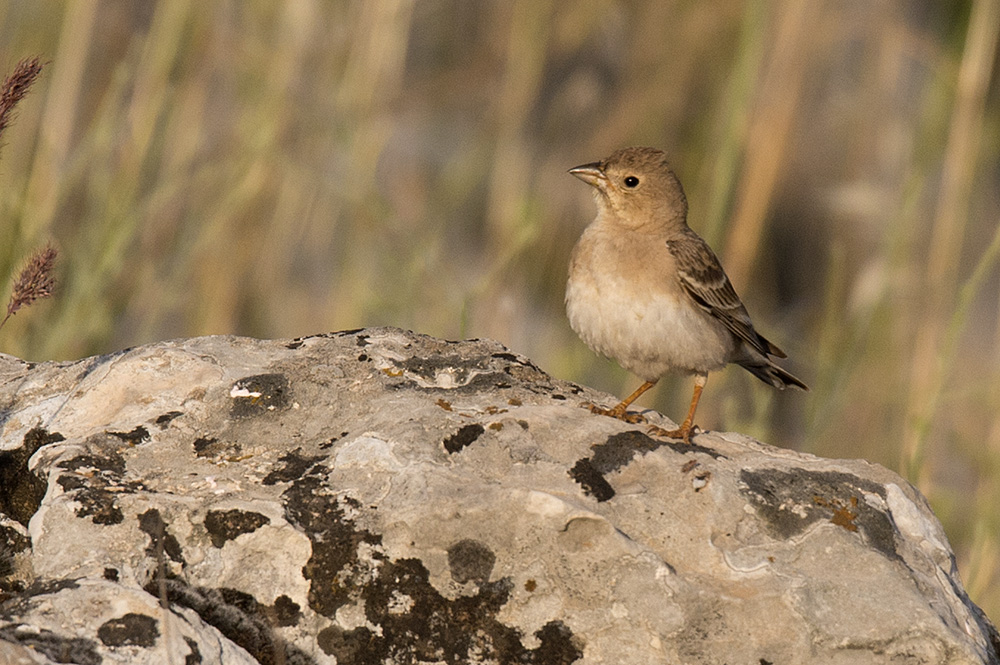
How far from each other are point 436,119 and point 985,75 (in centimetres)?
402

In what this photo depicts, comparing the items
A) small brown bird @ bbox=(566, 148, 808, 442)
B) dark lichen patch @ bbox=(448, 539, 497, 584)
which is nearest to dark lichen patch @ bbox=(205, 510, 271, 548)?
dark lichen patch @ bbox=(448, 539, 497, 584)

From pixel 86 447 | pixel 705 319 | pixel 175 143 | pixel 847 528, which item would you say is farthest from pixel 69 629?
pixel 175 143

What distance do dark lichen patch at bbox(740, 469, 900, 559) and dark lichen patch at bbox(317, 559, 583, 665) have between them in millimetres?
576

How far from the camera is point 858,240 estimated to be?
8.63 m

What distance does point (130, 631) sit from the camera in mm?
2078

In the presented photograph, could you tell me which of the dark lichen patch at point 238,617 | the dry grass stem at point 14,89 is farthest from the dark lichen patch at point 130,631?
the dry grass stem at point 14,89

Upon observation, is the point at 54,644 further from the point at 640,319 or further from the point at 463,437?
the point at 640,319

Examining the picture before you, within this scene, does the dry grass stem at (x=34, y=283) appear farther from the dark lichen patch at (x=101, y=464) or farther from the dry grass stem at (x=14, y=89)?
the dark lichen patch at (x=101, y=464)

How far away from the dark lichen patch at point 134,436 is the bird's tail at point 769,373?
248 cm

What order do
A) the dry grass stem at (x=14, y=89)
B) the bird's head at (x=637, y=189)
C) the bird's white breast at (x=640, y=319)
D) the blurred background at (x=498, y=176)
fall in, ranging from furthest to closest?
the blurred background at (x=498, y=176) → the bird's head at (x=637, y=189) → the bird's white breast at (x=640, y=319) → the dry grass stem at (x=14, y=89)

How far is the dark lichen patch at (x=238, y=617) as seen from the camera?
2.30 metres

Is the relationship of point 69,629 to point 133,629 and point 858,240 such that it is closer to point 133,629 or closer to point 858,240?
point 133,629

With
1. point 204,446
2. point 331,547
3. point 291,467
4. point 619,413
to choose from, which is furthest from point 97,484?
point 619,413

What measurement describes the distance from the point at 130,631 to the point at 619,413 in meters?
1.44
